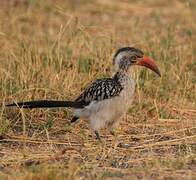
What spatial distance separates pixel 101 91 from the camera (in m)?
6.12

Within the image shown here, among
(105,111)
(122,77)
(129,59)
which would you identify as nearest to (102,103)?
(105,111)

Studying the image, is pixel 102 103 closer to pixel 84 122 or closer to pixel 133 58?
pixel 133 58

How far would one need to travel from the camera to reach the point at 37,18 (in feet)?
34.0

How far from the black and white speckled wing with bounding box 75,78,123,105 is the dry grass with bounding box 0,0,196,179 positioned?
31cm

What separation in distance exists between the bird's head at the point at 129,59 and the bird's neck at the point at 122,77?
0.05m

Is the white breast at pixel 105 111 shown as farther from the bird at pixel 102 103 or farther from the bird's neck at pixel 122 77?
the bird's neck at pixel 122 77

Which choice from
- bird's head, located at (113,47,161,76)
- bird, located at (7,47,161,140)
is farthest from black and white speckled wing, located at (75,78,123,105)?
bird's head, located at (113,47,161,76)

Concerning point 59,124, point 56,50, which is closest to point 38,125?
point 59,124

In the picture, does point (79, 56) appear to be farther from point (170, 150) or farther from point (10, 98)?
point (170, 150)

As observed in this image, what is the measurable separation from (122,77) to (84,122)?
0.63 m

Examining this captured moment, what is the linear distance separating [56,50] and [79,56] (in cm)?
23

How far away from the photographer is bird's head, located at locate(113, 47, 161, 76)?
644 cm

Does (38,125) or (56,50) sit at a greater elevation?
(56,50)

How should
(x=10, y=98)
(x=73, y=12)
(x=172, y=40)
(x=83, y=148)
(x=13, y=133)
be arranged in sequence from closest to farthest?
(x=83, y=148) < (x=13, y=133) < (x=10, y=98) < (x=172, y=40) < (x=73, y=12)
